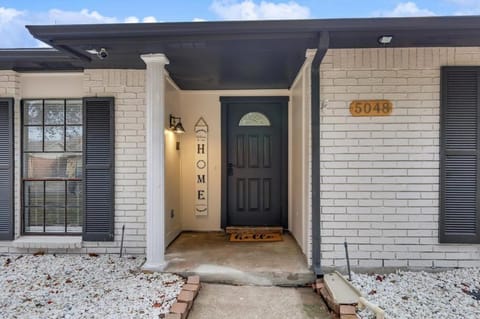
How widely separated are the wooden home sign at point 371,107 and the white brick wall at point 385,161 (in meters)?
0.05

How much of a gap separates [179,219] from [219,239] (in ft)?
2.66

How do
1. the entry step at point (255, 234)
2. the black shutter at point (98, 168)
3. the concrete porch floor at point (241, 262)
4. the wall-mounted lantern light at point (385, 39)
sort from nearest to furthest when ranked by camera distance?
the wall-mounted lantern light at point (385, 39) → the concrete porch floor at point (241, 262) → the black shutter at point (98, 168) → the entry step at point (255, 234)

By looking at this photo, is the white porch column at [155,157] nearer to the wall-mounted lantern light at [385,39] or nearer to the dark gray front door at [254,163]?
the dark gray front door at [254,163]

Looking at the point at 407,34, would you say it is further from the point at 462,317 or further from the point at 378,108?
the point at 462,317

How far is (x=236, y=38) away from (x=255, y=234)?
2948 mm

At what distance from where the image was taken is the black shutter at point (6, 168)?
3887mm

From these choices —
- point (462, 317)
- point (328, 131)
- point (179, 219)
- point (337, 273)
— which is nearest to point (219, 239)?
point (179, 219)

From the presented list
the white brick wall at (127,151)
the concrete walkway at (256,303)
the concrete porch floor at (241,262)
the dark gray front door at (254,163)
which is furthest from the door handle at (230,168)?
the concrete walkway at (256,303)

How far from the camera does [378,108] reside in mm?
3240

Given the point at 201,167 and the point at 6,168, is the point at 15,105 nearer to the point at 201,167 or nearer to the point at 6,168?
the point at 6,168

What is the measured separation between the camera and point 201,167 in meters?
5.03

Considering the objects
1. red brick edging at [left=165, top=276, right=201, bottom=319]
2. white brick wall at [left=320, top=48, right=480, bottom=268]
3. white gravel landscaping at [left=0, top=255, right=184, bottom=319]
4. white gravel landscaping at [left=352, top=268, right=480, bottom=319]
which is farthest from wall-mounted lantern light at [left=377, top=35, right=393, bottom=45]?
white gravel landscaping at [left=0, top=255, right=184, bottom=319]

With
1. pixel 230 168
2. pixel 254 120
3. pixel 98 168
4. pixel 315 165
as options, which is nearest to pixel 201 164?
pixel 230 168

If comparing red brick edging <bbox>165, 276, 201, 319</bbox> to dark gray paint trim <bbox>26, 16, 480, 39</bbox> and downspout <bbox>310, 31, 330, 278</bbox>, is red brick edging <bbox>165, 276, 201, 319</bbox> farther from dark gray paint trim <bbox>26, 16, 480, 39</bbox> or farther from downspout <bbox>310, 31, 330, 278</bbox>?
dark gray paint trim <bbox>26, 16, 480, 39</bbox>
